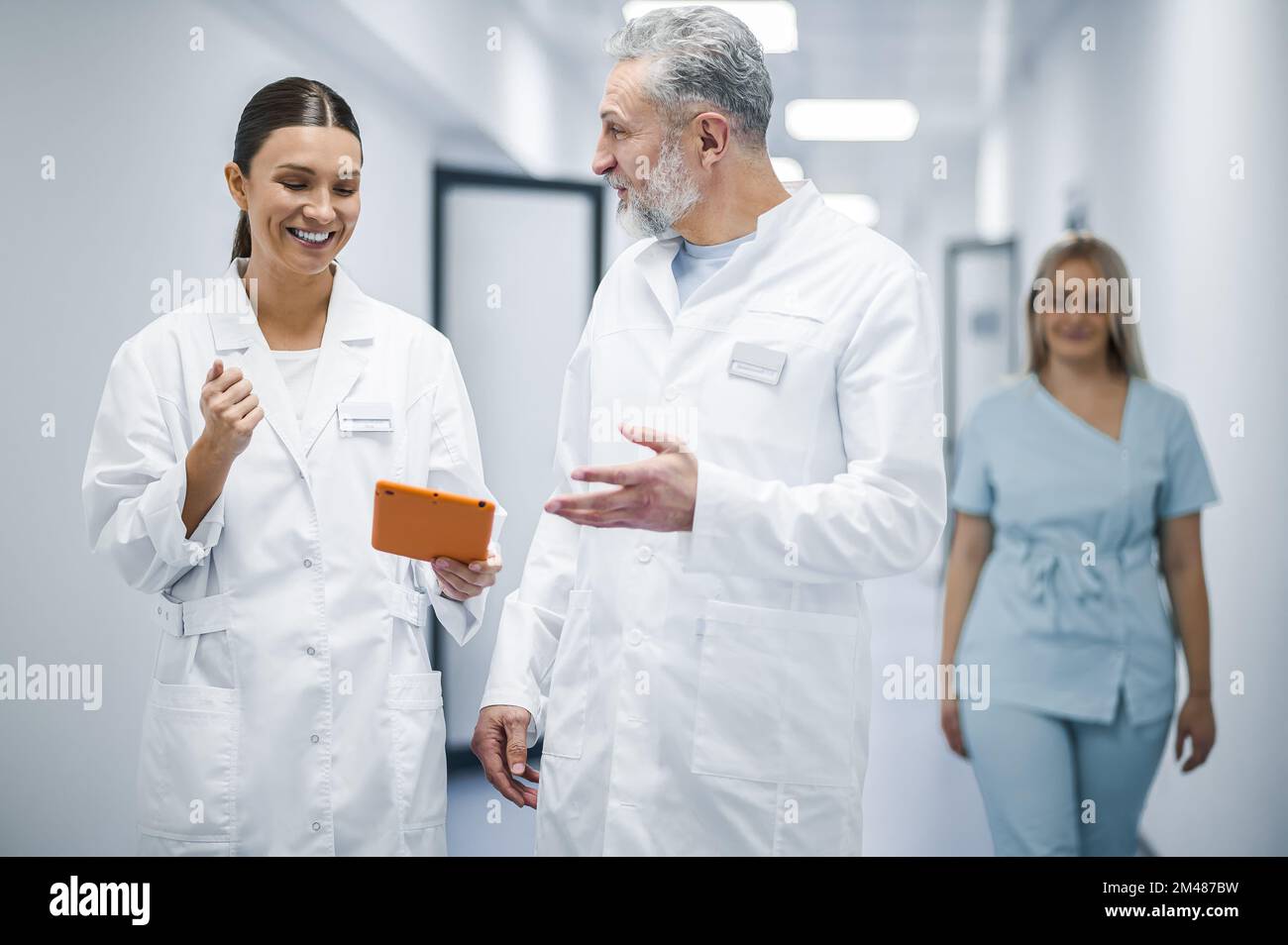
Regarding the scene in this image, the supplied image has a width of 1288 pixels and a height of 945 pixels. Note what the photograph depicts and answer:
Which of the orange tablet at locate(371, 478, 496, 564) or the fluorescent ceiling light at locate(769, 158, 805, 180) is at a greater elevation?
the fluorescent ceiling light at locate(769, 158, 805, 180)

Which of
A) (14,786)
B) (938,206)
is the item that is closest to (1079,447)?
(14,786)

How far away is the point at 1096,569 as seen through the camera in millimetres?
1972

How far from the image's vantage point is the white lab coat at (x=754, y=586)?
52.2 inches

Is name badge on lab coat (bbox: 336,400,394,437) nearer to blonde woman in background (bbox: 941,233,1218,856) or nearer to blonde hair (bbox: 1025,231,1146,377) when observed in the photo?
blonde woman in background (bbox: 941,233,1218,856)

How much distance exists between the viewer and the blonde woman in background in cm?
193

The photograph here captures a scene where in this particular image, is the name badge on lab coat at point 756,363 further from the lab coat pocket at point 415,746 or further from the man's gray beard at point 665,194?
the lab coat pocket at point 415,746

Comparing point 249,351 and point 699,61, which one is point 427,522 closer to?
point 249,351

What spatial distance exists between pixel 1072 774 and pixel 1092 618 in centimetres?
29

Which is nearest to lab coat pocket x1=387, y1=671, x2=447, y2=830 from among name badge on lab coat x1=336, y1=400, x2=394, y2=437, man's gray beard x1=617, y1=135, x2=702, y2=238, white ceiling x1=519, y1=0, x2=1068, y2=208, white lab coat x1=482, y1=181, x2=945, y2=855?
white lab coat x1=482, y1=181, x2=945, y2=855

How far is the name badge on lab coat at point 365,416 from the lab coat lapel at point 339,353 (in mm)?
17

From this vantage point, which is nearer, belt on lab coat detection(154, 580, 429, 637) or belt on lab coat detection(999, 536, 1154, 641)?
belt on lab coat detection(154, 580, 429, 637)

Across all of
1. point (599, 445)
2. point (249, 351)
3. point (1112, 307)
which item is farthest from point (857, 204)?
point (249, 351)

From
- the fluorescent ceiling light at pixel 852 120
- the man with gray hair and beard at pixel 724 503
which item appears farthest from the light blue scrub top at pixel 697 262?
the fluorescent ceiling light at pixel 852 120
